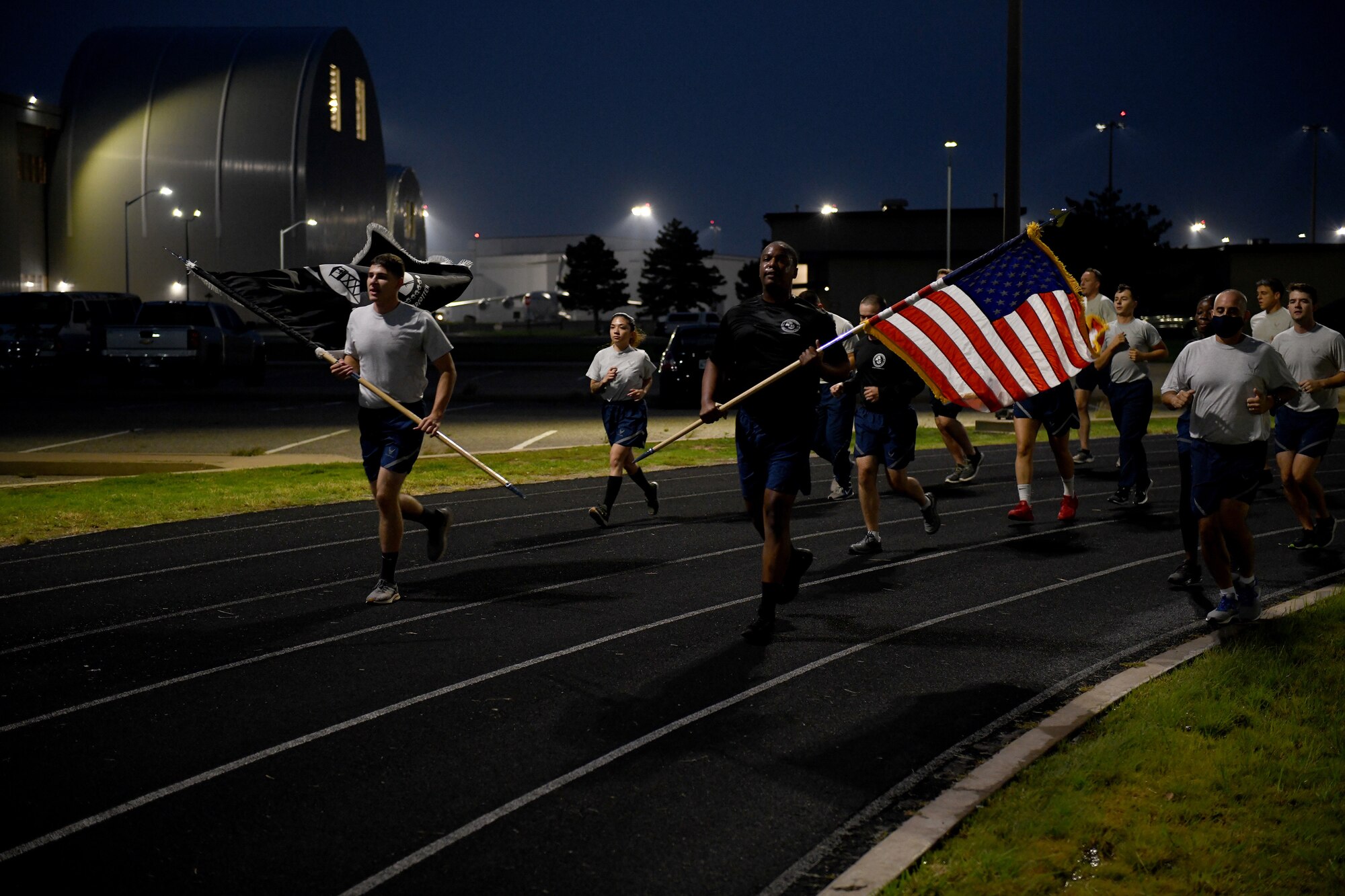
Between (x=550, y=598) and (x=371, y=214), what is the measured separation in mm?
83426

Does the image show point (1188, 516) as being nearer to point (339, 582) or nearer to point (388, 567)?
point (388, 567)

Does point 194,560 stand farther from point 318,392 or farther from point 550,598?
point 318,392

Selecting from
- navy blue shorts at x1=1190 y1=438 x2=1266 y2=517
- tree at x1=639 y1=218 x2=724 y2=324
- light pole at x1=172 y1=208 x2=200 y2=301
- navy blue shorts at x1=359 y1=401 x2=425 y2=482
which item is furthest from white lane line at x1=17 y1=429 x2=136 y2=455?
tree at x1=639 y1=218 x2=724 y2=324

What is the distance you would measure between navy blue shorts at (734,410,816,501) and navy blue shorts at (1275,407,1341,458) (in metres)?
4.36

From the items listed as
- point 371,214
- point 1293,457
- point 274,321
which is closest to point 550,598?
point 274,321

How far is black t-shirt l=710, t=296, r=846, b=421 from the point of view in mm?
7273

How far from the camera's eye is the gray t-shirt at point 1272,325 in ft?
36.3

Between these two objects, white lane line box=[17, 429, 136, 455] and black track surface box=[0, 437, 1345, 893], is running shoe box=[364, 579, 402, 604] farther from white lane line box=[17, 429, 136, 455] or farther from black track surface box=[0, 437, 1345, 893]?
white lane line box=[17, 429, 136, 455]

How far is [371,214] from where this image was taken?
8781 centimetres

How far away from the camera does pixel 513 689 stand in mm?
6320

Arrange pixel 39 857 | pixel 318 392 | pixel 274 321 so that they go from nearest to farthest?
1. pixel 39 857
2. pixel 274 321
3. pixel 318 392

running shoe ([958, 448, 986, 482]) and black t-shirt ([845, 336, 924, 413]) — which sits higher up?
black t-shirt ([845, 336, 924, 413])

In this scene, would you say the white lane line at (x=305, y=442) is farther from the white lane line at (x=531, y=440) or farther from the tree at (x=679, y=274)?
the tree at (x=679, y=274)

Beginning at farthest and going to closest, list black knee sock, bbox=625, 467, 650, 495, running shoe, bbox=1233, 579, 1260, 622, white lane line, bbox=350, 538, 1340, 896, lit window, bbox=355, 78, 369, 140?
lit window, bbox=355, 78, 369, 140 < black knee sock, bbox=625, 467, 650, 495 < running shoe, bbox=1233, 579, 1260, 622 < white lane line, bbox=350, 538, 1340, 896
